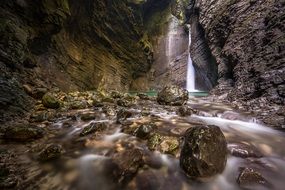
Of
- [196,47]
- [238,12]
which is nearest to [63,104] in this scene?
[238,12]

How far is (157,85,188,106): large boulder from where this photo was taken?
728 cm

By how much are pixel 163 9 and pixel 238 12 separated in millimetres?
17125

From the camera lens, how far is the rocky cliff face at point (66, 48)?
5.69m

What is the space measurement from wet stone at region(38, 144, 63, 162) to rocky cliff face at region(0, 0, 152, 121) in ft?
6.76

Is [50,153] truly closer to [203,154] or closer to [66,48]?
[203,154]

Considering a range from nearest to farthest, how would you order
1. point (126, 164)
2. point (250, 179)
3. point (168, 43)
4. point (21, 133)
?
point (250, 179)
point (126, 164)
point (21, 133)
point (168, 43)

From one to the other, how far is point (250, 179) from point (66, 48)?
34.4 ft

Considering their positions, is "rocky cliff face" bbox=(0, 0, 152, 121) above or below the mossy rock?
above

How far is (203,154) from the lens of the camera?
102 inches

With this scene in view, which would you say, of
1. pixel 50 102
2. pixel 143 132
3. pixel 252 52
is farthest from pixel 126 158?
pixel 252 52

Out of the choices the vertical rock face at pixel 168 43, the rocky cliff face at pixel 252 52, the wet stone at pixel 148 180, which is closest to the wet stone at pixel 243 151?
the wet stone at pixel 148 180

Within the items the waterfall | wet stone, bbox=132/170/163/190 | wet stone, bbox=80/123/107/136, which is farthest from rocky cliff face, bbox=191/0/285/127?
the waterfall

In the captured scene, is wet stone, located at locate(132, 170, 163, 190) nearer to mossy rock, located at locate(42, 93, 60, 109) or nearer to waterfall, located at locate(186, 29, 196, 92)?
mossy rock, located at locate(42, 93, 60, 109)

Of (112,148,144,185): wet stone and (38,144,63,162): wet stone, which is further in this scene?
(38,144,63,162): wet stone
